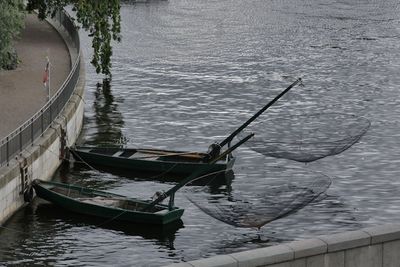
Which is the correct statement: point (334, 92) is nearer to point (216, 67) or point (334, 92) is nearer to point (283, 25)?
point (216, 67)

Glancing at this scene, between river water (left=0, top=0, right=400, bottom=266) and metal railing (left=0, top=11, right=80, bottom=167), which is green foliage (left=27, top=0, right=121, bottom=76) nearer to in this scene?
river water (left=0, top=0, right=400, bottom=266)

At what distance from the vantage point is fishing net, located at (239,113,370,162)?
5397 cm

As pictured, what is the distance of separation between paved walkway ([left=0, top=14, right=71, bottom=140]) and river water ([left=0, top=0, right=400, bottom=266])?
301 centimetres

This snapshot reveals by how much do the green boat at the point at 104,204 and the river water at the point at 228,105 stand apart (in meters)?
0.41

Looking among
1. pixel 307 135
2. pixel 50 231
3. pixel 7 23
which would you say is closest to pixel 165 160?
pixel 307 135

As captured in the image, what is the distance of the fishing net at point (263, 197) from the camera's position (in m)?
44.2

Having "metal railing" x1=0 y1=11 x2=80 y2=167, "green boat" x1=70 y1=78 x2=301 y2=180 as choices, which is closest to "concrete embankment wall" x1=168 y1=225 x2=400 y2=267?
"metal railing" x1=0 y1=11 x2=80 y2=167

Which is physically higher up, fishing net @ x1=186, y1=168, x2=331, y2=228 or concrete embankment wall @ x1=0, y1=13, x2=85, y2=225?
concrete embankment wall @ x1=0, y1=13, x2=85, y2=225

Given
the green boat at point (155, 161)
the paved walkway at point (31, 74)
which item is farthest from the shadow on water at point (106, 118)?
the green boat at point (155, 161)

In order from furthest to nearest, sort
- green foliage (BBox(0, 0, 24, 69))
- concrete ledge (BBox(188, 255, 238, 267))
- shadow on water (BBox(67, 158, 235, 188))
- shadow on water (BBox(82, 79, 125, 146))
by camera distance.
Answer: shadow on water (BBox(82, 79, 125, 146))
green foliage (BBox(0, 0, 24, 69))
shadow on water (BBox(67, 158, 235, 188))
concrete ledge (BBox(188, 255, 238, 267))

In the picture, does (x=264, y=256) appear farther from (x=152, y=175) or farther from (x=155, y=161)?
(x=152, y=175)

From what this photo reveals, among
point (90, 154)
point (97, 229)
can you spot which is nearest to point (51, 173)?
point (90, 154)

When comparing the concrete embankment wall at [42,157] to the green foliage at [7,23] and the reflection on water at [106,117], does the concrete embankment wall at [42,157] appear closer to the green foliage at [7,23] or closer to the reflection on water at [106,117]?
the reflection on water at [106,117]

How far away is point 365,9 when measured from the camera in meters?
108
